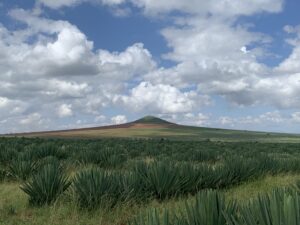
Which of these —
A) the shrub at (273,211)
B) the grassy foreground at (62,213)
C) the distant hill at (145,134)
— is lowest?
the grassy foreground at (62,213)

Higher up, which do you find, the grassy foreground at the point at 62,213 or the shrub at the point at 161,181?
the shrub at the point at 161,181

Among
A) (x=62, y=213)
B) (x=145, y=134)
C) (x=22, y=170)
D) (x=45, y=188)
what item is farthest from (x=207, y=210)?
(x=145, y=134)

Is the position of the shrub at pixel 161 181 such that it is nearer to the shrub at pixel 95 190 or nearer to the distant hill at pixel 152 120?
the shrub at pixel 95 190

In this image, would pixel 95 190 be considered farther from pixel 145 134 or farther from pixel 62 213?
pixel 145 134

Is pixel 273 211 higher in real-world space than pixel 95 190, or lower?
higher

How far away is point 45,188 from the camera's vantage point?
7711 mm

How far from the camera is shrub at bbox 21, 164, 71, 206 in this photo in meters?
7.65

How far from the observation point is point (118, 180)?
299 inches

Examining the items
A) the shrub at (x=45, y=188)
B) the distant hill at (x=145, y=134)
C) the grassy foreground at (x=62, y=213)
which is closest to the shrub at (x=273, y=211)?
the grassy foreground at (x=62, y=213)

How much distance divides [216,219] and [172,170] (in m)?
3.90

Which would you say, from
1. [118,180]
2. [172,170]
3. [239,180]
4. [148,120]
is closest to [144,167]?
[172,170]

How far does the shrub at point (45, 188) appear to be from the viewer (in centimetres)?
765

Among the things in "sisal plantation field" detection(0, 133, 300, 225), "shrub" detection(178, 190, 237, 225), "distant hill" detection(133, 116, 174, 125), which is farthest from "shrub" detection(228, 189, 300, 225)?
"distant hill" detection(133, 116, 174, 125)

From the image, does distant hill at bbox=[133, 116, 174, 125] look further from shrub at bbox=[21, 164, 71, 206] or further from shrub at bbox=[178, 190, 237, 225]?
shrub at bbox=[178, 190, 237, 225]
